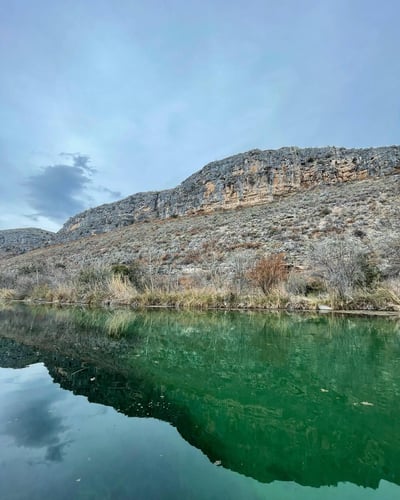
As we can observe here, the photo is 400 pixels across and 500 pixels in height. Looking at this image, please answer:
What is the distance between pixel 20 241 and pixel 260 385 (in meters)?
72.8

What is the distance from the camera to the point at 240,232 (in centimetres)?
2720

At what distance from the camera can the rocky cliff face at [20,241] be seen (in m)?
62.1

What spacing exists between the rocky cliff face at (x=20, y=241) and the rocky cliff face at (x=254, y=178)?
42.2 feet

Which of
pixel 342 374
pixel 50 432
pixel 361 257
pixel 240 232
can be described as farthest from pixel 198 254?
pixel 50 432

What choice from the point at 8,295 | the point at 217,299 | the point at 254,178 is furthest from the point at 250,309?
the point at 254,178

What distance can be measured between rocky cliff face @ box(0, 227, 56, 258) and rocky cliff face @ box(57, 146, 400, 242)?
42.2ft

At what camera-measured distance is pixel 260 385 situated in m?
4.99

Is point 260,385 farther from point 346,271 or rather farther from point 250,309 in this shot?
point 346,271

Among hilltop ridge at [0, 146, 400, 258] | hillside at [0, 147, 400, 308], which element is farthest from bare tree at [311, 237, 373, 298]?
hilltop ridge at [0, 146, 400, 258]

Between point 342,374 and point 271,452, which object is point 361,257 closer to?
point 342,374

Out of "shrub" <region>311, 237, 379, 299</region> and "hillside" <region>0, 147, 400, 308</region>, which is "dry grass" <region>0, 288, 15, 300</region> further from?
"shrub" <region>311, 237, 379, 299</region>

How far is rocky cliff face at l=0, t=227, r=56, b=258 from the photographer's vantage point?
62.1 m

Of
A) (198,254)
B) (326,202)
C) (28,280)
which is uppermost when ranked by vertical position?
(326,202)

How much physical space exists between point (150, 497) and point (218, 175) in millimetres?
44360
